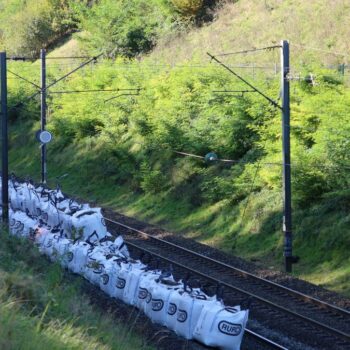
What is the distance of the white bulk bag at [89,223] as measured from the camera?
2134cm

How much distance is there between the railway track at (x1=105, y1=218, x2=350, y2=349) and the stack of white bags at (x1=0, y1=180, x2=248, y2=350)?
1.54 metres

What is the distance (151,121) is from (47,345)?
1063 inches

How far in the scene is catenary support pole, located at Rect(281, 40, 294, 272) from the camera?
2116 centimetres

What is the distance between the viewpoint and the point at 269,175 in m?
24.1

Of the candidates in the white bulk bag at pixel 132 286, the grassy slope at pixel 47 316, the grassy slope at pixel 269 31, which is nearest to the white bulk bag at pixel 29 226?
the grassy slope at pixel 47 316

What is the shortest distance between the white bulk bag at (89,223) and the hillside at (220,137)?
4928mm

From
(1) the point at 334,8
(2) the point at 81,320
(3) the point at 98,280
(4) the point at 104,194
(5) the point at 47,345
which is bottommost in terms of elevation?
(4) the point at 104,194

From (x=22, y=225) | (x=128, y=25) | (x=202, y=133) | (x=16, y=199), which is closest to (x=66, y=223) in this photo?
(x=22, y=225)

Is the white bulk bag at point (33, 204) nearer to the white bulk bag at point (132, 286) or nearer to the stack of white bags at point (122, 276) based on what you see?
the stack of white bags at point (122, 276)

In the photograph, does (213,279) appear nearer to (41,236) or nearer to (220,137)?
(41,236)

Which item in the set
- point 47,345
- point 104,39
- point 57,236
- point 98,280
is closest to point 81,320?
point 47,345

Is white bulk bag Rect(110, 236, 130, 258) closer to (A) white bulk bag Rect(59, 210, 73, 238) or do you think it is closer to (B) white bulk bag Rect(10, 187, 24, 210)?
(A) white bulk bag Rect(59, 210, 73, 238)

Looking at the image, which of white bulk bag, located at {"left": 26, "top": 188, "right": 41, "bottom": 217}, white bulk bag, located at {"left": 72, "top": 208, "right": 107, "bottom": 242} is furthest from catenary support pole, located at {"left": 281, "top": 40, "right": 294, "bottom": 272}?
white bulk bag, located at {"left": 26, "top": 188, "right": 41, "bottom": 217}

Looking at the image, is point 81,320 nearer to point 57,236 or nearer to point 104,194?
point 57,236
